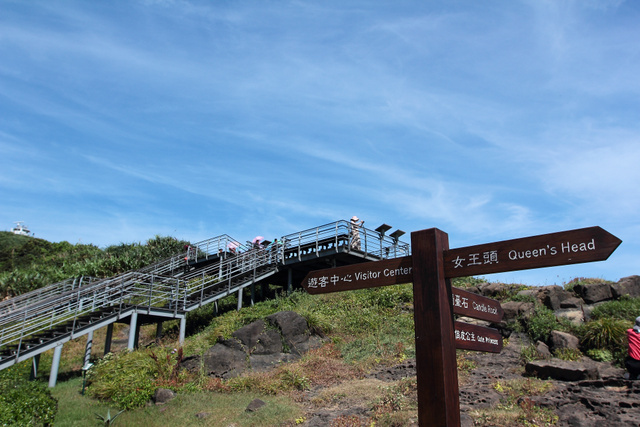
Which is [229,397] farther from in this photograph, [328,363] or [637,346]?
[637,346]

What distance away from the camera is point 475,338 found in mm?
5430

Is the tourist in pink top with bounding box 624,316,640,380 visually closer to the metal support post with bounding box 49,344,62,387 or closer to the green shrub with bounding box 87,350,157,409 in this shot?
the green shrub with bounding box 87,350,157,409

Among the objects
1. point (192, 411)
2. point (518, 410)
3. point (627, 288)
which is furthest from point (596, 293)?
point (192, 411)

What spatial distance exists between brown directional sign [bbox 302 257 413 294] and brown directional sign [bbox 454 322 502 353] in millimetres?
776

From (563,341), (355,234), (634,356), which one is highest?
(355,234)

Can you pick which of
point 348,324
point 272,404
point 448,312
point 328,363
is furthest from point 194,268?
point 448,312

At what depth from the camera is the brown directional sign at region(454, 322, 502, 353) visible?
5.17 meters

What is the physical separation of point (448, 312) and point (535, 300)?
12.5 meters

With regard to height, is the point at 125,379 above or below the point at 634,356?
below

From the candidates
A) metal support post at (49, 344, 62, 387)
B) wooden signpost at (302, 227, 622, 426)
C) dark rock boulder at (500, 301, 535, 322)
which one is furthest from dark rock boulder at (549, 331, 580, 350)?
metal support post at (49, 344, 62, 387)

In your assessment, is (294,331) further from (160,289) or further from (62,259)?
(62,259)

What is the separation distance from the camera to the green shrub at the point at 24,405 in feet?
26.2

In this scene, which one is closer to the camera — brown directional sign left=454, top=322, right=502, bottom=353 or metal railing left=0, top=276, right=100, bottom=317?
brown directional sign left=454, top=322, right=502, bottom=353

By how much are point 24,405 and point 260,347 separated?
745 cm
